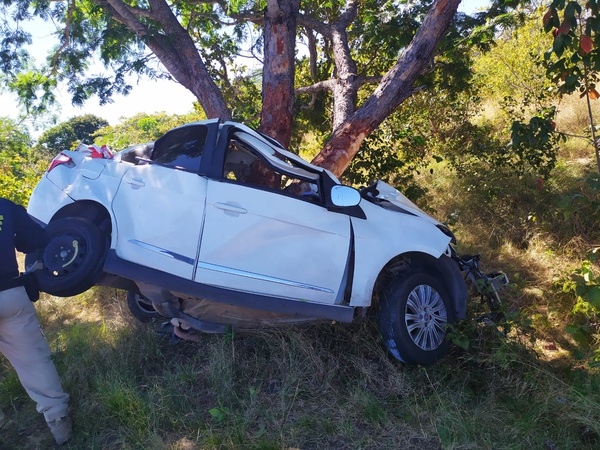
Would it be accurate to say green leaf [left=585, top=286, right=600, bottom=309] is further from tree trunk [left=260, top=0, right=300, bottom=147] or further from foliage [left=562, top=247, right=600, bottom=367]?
tree trunk [left=260, top=0, right=300, bottom=147]

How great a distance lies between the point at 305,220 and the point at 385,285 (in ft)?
3.19

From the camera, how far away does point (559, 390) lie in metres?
4.21

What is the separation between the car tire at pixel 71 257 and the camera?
4379mm

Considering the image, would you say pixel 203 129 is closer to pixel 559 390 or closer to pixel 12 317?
pixel 12 317

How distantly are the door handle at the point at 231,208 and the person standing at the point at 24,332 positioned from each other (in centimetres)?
139

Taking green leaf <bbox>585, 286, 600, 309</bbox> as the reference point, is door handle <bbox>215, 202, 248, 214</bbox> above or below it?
above

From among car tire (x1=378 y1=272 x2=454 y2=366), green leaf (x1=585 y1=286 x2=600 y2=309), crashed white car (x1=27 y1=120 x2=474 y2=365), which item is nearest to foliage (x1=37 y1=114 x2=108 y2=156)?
crashed white car (x1=27 y1=120 x2=474 y2=365)

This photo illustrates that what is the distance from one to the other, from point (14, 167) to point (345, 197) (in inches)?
392

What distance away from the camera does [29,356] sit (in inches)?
162

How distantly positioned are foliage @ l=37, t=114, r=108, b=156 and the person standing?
22189 millimetres

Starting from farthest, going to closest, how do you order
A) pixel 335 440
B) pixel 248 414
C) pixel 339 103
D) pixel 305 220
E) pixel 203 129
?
pixel 339 103 → pixel 203 129 → pixel 305 220 → pixel 248 414 → pixel 335 440

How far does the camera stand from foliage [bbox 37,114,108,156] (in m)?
26.3

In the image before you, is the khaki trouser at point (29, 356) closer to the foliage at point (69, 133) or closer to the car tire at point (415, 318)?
the car tire at point (415, 318)

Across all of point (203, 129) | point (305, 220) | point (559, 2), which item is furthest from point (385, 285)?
point (559, 2)
